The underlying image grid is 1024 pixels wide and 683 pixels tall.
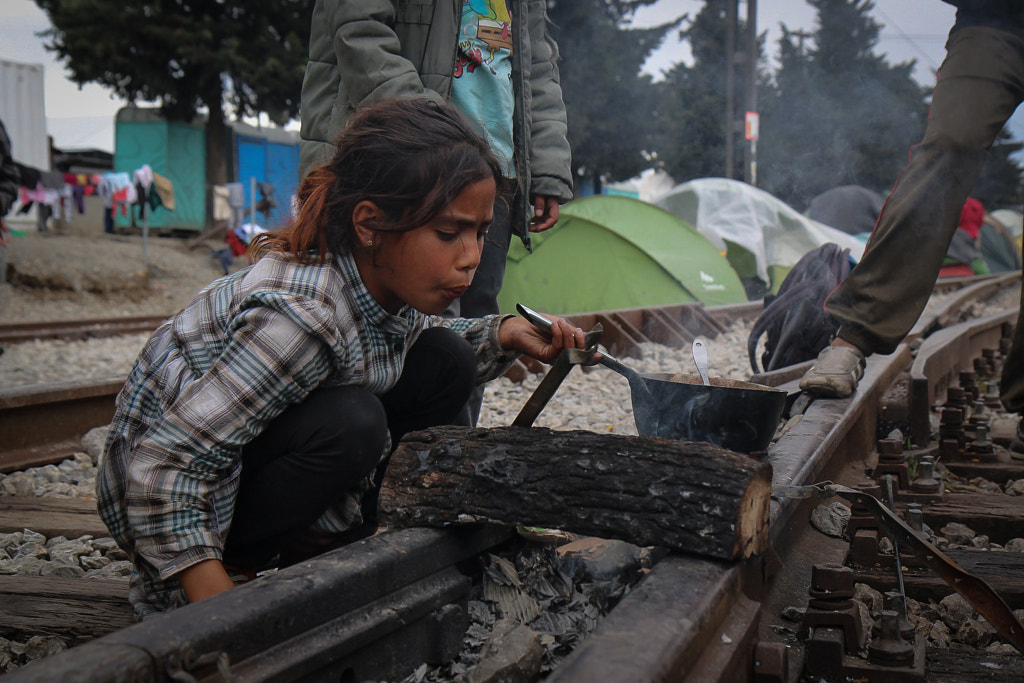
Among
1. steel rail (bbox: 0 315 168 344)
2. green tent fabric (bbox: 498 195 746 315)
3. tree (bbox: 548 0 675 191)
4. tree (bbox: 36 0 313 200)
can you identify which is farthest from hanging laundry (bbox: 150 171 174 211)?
green tent fabric (bbox: 498 195 746 315)

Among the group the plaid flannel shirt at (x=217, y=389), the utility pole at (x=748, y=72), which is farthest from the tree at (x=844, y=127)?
the plaid flannel shirt at (x=217, y=389)

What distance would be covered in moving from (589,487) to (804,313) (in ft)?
9.59

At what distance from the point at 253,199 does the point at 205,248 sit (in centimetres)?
490

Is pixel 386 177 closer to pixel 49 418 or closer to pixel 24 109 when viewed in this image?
pixel 49 418

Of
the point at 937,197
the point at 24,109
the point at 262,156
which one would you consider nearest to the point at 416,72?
the point at 937,197

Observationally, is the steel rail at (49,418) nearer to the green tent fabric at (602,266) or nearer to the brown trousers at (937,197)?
the brown trousers at (937,197)

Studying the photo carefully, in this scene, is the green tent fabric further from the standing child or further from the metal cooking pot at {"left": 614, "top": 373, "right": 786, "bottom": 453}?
the standing child

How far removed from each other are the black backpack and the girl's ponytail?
2809mm

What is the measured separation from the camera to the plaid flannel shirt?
142cm

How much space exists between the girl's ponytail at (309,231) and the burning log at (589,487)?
430mm

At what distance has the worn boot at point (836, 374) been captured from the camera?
278 centimetres

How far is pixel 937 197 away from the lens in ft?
9.18

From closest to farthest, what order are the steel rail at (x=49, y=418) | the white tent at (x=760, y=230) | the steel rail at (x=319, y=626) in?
the steel rail at (x=319, y=626)
the steel rail at (x=49, y=418)
the white tent at (x=760, y=230)

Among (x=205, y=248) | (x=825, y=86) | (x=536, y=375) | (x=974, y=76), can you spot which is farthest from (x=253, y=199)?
(x=974, y=76)
